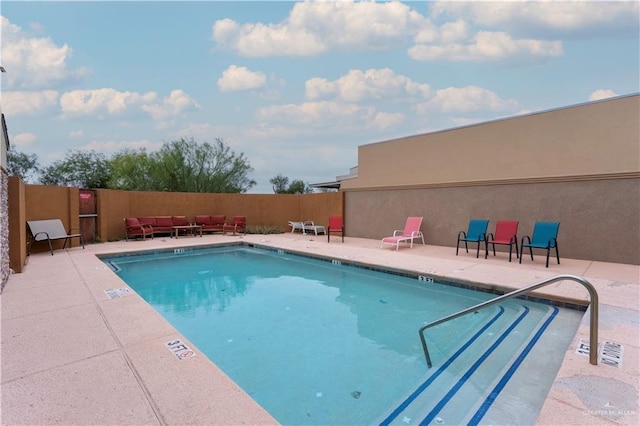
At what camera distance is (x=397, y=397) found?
9.02ft

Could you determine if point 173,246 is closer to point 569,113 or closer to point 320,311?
point 320,311

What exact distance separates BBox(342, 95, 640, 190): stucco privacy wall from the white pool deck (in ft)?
13.2

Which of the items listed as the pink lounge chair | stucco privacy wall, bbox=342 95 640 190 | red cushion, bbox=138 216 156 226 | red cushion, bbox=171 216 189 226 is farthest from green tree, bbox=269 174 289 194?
the pink lounge chair

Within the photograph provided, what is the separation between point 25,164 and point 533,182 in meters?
33.7

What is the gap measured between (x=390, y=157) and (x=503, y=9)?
6020 mm

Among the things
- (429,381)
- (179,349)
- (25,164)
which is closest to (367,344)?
(429,381)

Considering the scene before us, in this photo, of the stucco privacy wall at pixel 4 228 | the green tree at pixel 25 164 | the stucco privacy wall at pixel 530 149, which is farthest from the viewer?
the green tree at pixel 25 164

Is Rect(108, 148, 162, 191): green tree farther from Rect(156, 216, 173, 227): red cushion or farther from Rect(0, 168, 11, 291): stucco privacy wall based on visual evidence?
Rect(0, 168, 11, 291): stucco privacy wall

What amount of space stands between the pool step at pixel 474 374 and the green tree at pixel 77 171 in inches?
1105

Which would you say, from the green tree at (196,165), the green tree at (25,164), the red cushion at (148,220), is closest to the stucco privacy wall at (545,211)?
the red cushion at (148,220)

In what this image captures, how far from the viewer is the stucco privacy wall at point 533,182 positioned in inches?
272

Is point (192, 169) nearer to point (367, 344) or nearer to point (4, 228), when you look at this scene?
point (4, 228)

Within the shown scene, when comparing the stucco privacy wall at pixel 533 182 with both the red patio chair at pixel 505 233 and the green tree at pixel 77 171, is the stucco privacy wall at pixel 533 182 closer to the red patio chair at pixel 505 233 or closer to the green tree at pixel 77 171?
the red patio chair at pixel 505 233

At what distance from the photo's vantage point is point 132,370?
256 centimetres
